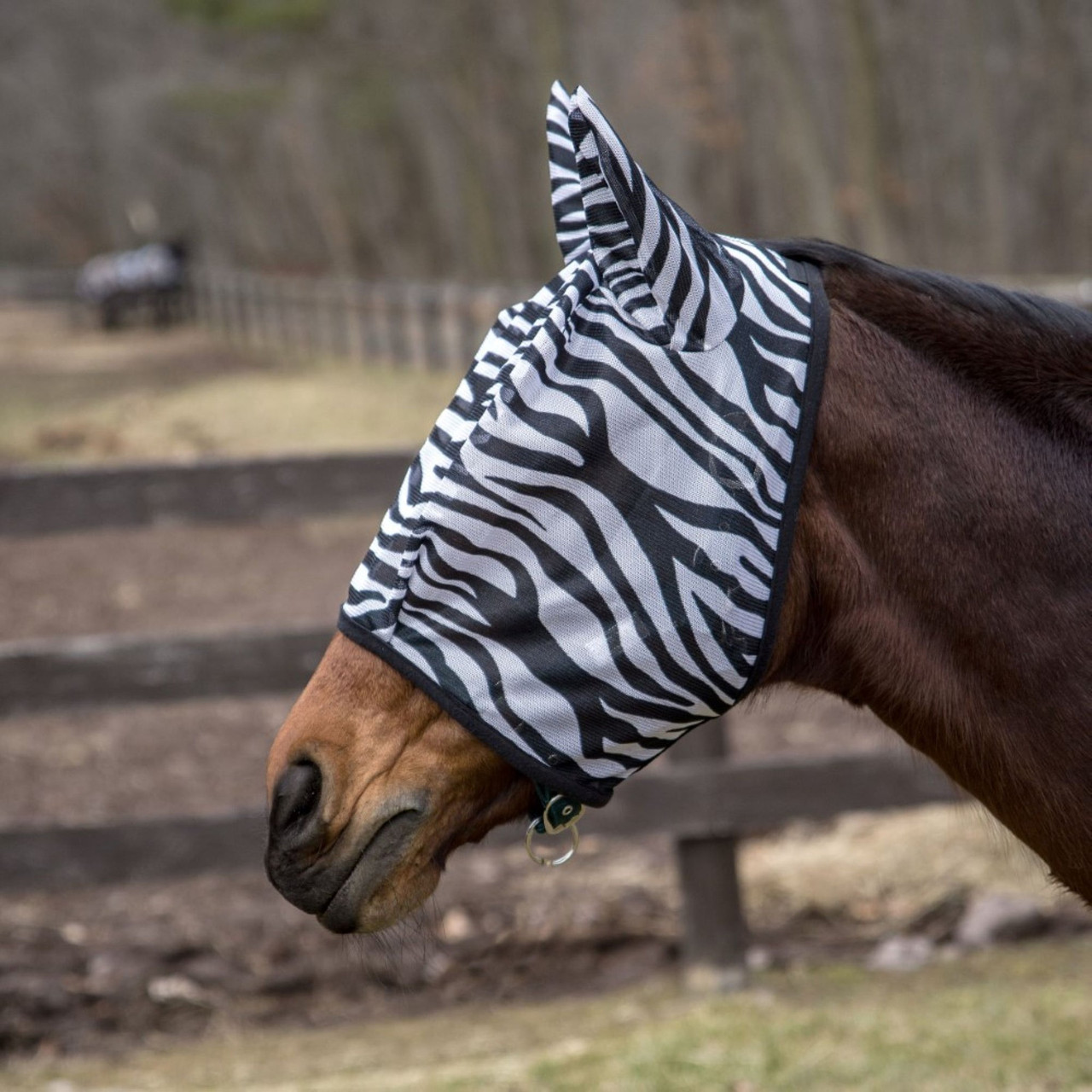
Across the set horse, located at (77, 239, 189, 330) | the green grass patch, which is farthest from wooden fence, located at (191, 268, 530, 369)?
the green grass patch

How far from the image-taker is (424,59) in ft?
61.2

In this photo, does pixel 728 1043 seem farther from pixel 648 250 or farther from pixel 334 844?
pixel 648 250

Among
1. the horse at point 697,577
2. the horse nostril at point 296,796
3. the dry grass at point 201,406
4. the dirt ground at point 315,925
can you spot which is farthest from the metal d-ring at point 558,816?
the dry grass at point 201,406

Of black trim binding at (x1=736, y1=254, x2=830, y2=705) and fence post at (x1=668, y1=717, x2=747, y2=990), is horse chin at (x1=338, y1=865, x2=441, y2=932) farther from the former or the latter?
fence post at (x1=668, y1=717, x2=747, y2=990)

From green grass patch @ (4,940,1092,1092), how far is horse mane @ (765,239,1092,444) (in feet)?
6.83

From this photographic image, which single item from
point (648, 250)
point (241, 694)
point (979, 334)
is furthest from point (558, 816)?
point (241, 694)

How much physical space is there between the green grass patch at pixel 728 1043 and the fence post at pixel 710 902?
3.6 inches

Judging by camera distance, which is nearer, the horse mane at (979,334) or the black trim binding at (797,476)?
the black trim binding at (797,476)

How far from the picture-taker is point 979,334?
5.83 feet

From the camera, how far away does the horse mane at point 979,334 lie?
1.77 meters

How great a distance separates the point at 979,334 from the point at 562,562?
0.67 meters

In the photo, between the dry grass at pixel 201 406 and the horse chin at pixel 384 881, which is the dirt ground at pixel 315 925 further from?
the dry grass at pixel 201 406

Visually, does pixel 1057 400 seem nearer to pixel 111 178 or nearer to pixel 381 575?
pixel 381 575

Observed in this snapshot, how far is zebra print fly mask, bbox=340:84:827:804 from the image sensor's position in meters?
1.62
